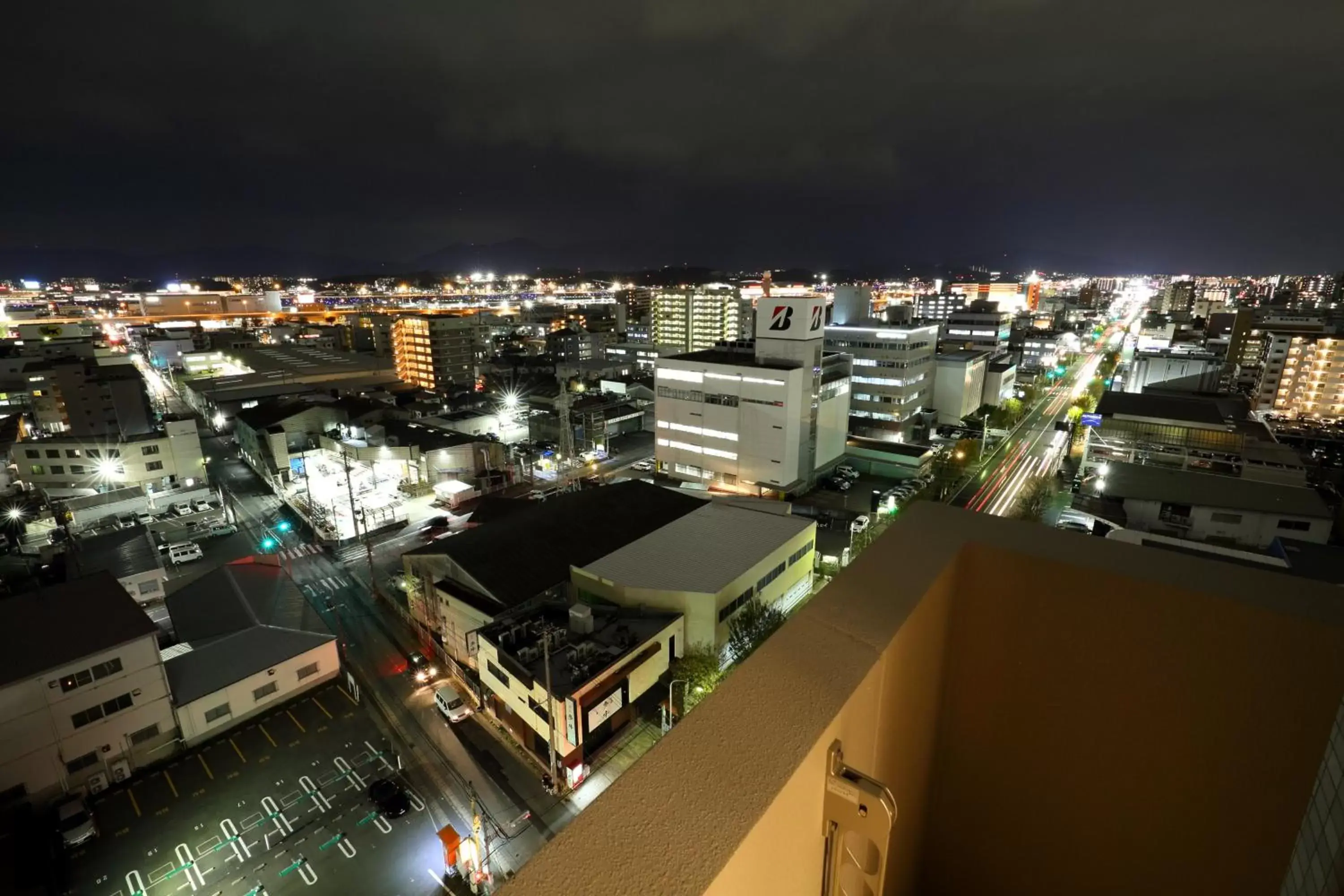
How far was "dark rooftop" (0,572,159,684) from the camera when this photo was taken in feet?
40.6

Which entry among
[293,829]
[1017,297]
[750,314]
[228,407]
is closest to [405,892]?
[293,829]

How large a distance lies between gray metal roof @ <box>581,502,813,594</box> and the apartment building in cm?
4172

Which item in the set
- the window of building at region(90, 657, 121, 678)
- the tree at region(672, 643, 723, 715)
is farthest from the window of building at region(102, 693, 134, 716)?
the tree at region(672, 643, 723, 715)

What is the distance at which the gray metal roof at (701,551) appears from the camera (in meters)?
15.9

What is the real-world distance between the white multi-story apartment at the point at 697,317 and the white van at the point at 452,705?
169ft

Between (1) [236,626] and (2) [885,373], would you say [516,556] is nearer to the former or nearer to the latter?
(1) [236,626]

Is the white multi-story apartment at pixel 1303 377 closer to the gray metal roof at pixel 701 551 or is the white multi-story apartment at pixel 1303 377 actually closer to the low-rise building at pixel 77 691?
the gray metal roof at pixel 701 551

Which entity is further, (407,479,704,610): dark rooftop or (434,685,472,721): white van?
(407,479,704,610): dark rooftop

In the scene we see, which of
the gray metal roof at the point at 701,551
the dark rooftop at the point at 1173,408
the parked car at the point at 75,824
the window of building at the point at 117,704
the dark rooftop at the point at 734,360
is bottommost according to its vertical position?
the parked car at the point at 75,824

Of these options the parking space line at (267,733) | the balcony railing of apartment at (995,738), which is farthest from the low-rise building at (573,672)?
the balcony railing of apartment at (995,738)

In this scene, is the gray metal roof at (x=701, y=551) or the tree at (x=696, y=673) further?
the gray metal roof at (x=701, y=551)

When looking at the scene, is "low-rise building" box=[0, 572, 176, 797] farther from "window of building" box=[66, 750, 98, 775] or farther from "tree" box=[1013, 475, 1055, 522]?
"tree" box=[1013, 475, 1055, 522]

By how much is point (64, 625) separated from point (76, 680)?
1.44m

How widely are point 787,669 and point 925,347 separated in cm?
4160
